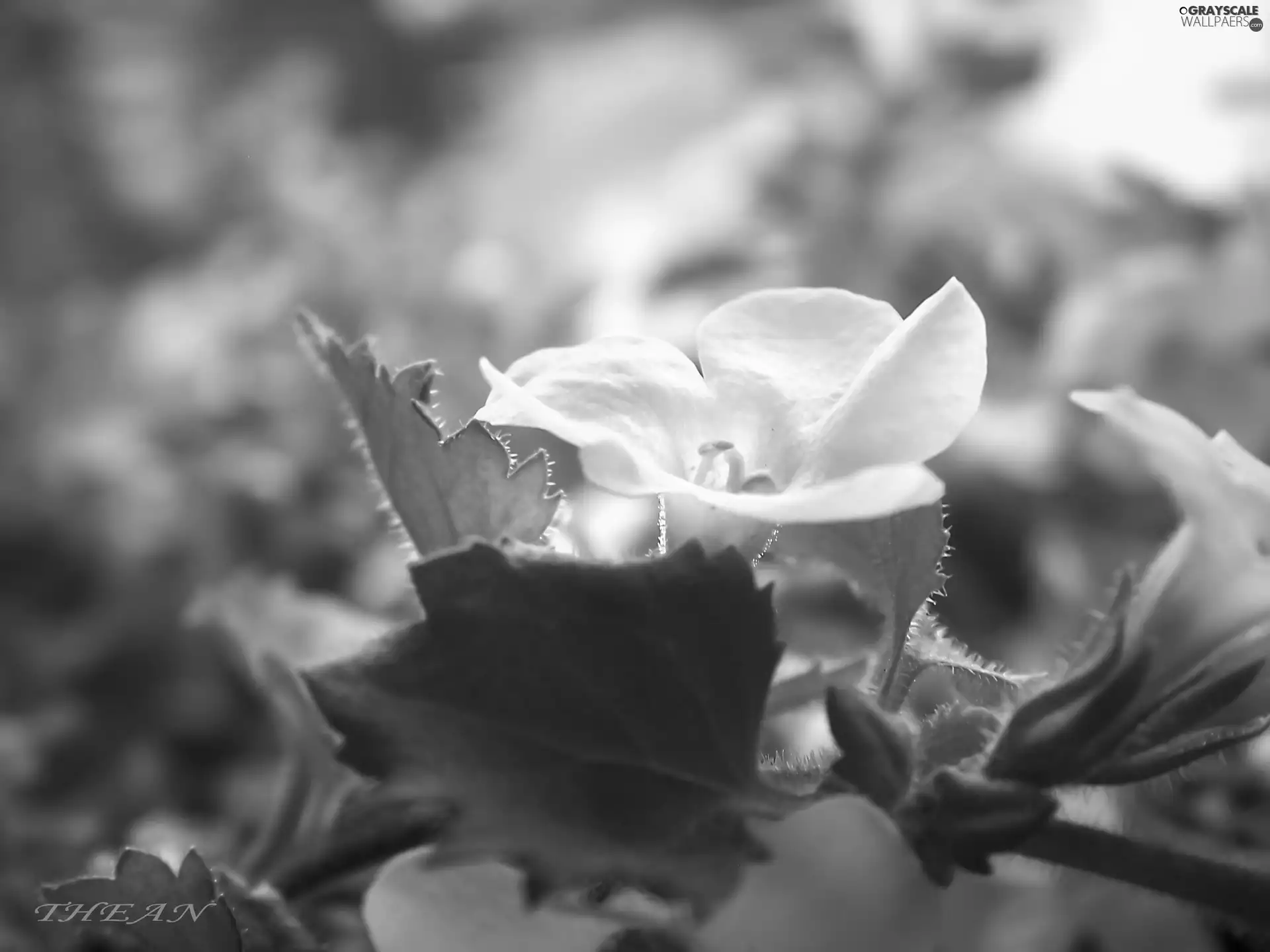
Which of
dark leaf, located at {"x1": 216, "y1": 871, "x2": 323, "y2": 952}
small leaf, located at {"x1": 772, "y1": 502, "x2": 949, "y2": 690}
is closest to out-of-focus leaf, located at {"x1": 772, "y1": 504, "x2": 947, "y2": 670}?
small leaf, located at {"x1": 772, "y1": 502, "x2": 949, "y2": 690}

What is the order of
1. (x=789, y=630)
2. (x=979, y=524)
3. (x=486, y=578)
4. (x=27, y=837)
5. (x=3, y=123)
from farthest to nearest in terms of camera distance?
1. (x=3, y=123)
2. (x=979, y=524)
3. (x=789, y=630)
4. (x=27, y=837)
5. (x=486, y=578)

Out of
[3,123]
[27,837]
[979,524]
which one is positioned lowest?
[979,524]

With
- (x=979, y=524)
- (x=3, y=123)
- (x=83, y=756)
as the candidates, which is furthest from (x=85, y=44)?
(x=979, y=524)

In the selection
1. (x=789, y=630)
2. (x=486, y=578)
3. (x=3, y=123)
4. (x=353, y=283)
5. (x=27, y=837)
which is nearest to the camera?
(x=486, y=578)

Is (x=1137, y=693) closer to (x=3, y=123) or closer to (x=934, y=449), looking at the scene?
(x=934, y=449)

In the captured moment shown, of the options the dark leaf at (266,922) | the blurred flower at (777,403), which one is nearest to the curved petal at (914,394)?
the blurred flower at (777,403)

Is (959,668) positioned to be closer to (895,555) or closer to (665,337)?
(895,555)

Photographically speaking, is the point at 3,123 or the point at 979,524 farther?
the point at 3,123
